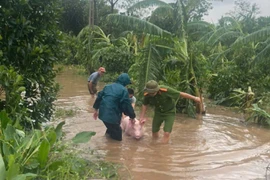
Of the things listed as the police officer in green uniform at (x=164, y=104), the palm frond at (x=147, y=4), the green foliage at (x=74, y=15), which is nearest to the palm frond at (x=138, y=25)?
the palm frond at (x=147, y=4)

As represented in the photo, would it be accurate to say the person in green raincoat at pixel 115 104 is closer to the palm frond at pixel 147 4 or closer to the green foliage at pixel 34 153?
the green foliage at pixel 34 153

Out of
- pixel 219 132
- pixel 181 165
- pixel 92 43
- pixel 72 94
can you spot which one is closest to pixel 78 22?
pixel 92 43

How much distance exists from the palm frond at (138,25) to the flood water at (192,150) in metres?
2.59

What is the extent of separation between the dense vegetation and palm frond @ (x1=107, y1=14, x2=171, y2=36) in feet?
0.10

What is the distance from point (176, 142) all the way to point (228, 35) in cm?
1360

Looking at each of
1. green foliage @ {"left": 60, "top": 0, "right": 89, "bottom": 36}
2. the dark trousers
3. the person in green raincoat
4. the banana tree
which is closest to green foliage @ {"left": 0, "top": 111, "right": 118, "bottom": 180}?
the person in green raincoat

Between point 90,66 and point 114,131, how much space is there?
14721 millimetres

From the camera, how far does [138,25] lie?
11.2m

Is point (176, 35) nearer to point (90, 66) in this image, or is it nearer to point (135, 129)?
point (135, 129)

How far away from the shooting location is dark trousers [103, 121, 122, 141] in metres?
7.38

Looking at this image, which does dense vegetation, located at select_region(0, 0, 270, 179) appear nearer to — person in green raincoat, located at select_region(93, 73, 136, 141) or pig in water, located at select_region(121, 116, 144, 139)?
person in green raincoat, located at select_region(93, 73, 136, 141)

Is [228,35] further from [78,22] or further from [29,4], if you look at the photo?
[78,22]

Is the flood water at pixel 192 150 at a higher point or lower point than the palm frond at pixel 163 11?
lower

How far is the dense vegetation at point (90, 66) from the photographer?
172 inches
